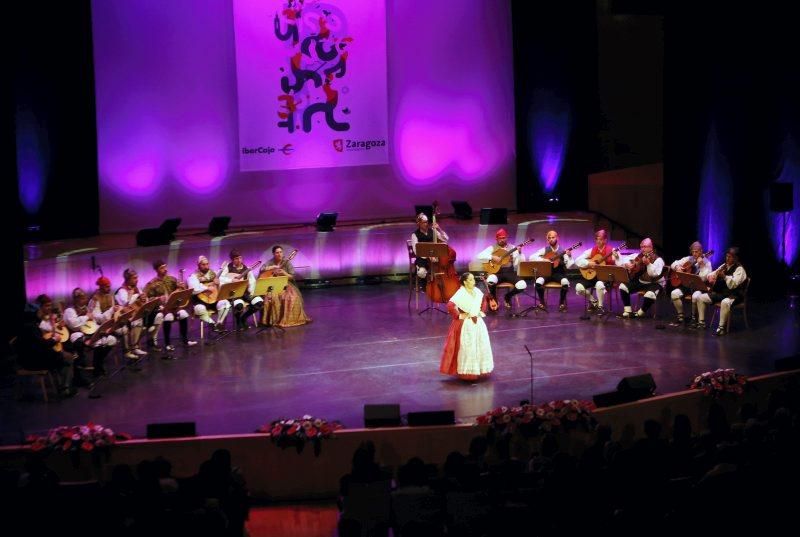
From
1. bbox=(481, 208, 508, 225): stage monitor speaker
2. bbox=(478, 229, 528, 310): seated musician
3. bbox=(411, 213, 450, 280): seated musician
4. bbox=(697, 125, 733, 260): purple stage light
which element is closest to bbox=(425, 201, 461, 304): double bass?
bbox=(411, 213, 450, 280): seated musician

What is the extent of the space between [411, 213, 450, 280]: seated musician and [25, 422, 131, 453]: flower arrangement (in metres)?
6.16

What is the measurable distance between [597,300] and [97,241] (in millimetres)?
7451

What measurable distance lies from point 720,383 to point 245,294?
611cm

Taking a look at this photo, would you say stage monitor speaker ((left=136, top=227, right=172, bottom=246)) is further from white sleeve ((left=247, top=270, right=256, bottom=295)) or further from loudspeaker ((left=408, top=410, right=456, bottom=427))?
loudspeaker ((left=408, top=410, right=456, bottom=427))

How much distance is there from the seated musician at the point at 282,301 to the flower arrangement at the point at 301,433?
4718 mm

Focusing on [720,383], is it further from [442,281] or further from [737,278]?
Result: [442,281]

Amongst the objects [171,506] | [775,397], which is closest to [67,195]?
[171,506]

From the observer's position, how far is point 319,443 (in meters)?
8.23

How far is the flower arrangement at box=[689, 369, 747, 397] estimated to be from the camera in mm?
9117

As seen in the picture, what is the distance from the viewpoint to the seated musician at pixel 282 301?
1293cm

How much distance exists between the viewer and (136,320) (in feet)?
37.4

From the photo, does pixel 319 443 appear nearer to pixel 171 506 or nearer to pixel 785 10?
pixel 171 506

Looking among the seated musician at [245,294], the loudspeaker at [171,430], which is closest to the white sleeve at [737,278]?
the seated musician at [245,294]

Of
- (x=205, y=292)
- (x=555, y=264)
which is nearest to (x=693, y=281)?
(x=555, y=264)
